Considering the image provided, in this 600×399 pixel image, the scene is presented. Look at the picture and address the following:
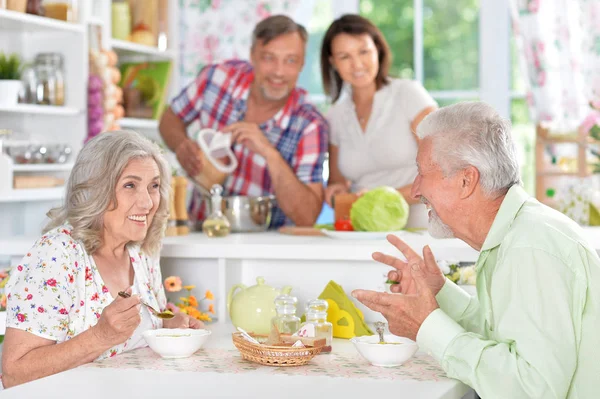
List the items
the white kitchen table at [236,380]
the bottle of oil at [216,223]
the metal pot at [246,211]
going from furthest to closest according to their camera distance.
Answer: the metal pot at [246,211] < the bottle of oil at [216,223] < the white kitchen table at [236,380]

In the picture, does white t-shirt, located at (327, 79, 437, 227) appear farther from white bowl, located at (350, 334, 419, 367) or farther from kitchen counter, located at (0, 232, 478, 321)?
white bowl, located at (350, 334, 419, 367)

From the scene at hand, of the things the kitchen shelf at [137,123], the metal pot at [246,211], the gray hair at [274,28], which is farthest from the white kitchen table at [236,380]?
the kitchen shelf at [137,123]

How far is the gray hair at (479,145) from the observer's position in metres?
1.68

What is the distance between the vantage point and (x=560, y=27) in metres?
4.72

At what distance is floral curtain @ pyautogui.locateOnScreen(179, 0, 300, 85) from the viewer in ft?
15.8

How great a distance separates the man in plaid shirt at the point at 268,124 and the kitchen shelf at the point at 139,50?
1037mm

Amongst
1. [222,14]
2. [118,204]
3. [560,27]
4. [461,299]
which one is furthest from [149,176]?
[560,27]

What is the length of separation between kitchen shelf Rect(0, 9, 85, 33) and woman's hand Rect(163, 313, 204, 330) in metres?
1.78

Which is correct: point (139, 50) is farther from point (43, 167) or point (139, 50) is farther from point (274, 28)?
point (274, 28)

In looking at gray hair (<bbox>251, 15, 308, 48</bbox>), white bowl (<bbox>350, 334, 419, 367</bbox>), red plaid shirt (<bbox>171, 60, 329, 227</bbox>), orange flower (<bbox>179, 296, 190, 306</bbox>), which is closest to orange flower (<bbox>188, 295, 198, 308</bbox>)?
orange flower (<bbox>179, 296, 190, 306</bbox>)

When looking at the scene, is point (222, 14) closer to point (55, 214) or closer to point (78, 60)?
point (78, 60)

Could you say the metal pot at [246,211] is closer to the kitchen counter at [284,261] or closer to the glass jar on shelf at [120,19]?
the kitchen counter at [284,261]

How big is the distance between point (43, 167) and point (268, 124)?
1017 mm

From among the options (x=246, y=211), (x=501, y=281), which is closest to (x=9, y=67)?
(x=246, y=211)
